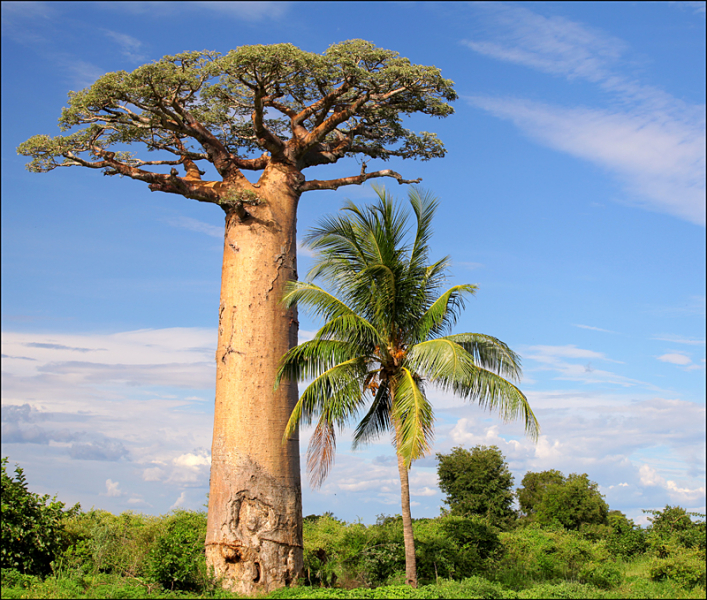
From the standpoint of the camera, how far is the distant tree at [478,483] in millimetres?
26250

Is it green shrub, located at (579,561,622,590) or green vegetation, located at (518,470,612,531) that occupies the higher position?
green vegetation, located at (518,470,612,531)

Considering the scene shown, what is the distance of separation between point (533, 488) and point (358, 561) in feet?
65.0

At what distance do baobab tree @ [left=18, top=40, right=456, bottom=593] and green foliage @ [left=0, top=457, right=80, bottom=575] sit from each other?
3158 mm

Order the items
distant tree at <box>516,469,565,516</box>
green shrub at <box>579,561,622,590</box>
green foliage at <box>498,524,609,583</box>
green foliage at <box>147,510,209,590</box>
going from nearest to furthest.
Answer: green foliage at <box>147,510,209,590</box>
green shrub at <box>579,561,622,590</box>
green foliage at <box>498,524,609,583</box>
distant tree at <box>516,469,565,516</box>

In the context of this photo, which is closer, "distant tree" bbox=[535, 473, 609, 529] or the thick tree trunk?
the thick tree trunk

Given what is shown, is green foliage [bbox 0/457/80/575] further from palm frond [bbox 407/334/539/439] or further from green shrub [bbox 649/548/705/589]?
green shrub [bbox 649/548/705/589]

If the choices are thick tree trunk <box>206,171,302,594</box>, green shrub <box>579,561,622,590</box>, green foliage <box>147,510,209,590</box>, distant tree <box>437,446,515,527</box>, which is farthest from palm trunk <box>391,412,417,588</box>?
distant tree <box>437,446,515,527</box>

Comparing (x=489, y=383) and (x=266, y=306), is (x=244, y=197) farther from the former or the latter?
(x=489, y=383)

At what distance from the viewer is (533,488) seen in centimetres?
3216

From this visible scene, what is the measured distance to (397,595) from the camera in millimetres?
10797

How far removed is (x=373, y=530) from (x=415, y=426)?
248 inches

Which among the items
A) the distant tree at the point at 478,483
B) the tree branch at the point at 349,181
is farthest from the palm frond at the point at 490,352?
the distant tree at the point at 478,483

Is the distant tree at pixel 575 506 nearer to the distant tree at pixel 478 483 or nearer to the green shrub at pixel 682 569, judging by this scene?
the distant tree at pixel 478 483

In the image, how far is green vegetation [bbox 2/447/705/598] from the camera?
11.5 m
